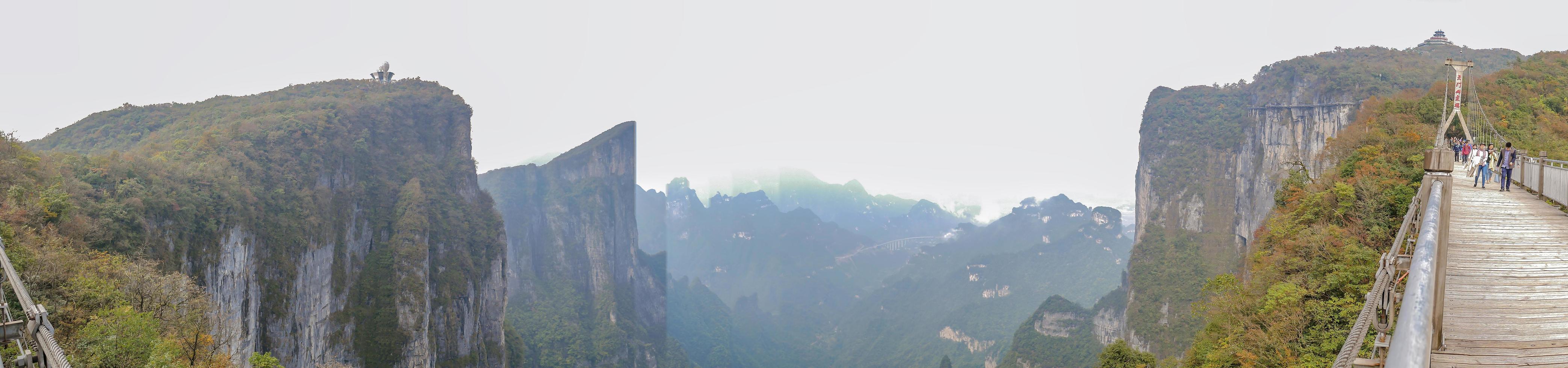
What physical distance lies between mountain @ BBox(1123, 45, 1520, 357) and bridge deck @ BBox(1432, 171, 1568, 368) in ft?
163

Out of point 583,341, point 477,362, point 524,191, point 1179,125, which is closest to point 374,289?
point 477,362

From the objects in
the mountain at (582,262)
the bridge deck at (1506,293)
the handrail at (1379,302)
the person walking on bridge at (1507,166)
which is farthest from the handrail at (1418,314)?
the mountain at (582,262)

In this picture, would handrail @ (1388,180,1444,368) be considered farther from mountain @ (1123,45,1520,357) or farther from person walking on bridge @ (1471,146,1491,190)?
mountain @ (1123,45,1520,357)

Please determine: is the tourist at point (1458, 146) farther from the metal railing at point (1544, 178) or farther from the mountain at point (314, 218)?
the mountain at point (314, 218)

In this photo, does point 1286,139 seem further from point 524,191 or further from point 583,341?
point 524,191

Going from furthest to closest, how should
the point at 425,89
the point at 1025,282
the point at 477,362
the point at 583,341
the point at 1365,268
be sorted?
the point at 1025,282 < the point at 583,341 < the point at 425,89 < the point at 477,362 < the point at 1365,268

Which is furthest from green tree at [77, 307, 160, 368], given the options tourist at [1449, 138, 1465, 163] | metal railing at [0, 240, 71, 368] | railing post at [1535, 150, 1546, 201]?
tourist at [1449, 138, 1465, 163]

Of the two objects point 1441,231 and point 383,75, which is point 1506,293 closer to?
point 1441,231

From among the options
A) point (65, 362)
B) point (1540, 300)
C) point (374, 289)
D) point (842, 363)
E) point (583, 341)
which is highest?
point (1540, 300)

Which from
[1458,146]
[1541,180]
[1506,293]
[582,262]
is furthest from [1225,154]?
[582,262]

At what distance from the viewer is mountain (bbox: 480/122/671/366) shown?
293 ft

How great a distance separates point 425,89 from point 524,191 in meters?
44.7

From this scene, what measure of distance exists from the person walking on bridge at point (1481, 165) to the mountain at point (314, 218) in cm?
3445

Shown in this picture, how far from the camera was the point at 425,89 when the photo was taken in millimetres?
72250
